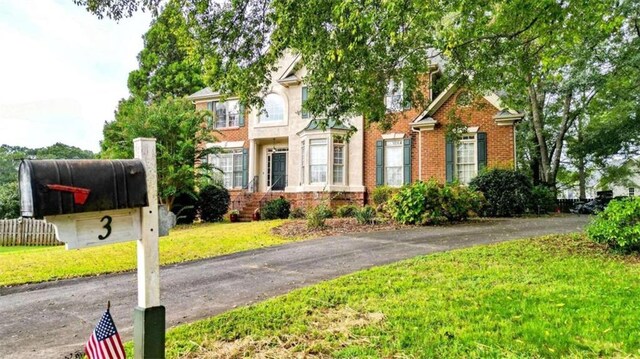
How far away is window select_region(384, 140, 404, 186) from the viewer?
59.0 feet

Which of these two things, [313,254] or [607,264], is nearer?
[607,264]

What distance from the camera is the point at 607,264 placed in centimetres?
627

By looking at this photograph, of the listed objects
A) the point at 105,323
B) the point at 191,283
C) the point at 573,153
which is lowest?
the point at 191,283

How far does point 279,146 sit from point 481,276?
1628cm

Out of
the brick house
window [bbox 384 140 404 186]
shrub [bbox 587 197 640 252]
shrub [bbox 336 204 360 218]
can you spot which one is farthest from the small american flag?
window [bbox 384 140 404 186]

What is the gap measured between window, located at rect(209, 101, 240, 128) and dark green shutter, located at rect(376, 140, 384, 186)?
786 cm

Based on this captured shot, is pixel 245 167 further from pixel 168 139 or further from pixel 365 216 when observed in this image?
pixel 365 216

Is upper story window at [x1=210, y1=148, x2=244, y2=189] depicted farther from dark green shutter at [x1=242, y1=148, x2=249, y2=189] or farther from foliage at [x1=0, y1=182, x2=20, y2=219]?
foliage at [x1=0, y1=182, x2=20, y2=219]

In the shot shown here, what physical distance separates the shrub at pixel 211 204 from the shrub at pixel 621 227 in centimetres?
1378

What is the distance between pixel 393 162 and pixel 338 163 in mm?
2493

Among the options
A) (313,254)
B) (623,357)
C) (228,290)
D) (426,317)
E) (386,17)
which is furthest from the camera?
(313,254)

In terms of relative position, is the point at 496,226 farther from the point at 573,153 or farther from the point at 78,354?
the point at 573,153

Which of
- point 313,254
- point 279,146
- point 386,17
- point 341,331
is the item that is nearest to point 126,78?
point 279,146

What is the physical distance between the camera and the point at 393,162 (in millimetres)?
18141
